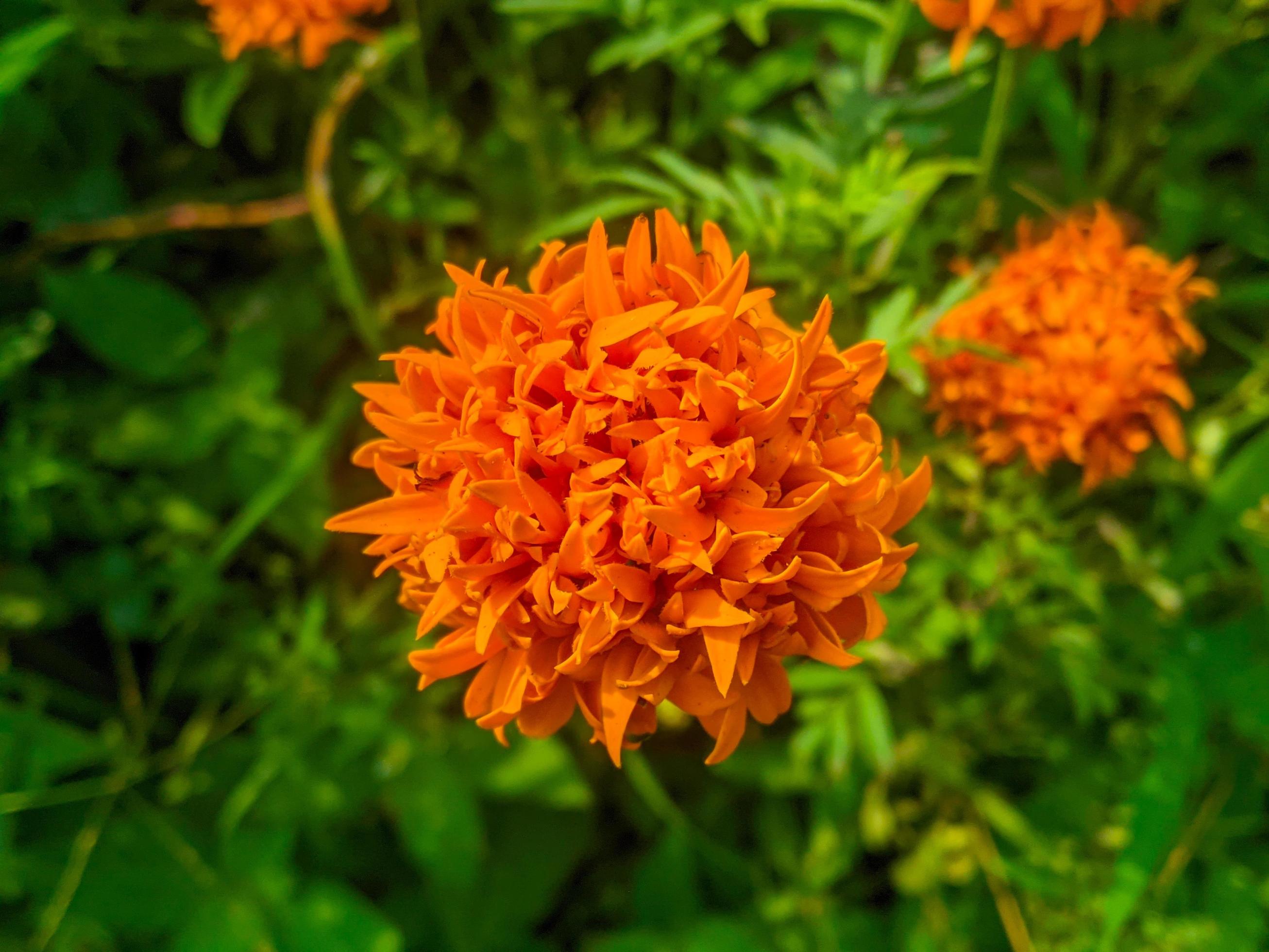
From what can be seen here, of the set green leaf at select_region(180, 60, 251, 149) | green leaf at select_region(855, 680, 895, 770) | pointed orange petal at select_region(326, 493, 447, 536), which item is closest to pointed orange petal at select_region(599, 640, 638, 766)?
pointed orange petal at select_region(326, 493, 447, 536)

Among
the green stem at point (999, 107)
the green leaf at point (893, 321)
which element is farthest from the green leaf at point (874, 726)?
the green stem at point (999, 107)

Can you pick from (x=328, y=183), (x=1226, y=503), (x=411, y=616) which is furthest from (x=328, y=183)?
(x=1226, y=503)

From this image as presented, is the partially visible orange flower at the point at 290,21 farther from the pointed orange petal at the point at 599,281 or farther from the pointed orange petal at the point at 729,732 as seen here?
the pointed orange petal at the point at 729,732

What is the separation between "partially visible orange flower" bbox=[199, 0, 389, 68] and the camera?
129 cm

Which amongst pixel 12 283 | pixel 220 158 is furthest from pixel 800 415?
pixel 12 283

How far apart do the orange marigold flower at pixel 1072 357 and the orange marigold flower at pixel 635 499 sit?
0.27 meters

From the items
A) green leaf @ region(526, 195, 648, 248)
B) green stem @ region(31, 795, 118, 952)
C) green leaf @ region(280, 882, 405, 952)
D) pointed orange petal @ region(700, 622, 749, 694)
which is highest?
green leaf @ region(526, 195, 648, 248)

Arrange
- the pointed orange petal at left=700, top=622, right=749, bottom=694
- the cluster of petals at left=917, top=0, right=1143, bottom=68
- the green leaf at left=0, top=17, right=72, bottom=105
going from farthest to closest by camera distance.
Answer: the green leaf at left=0, top=17, right=72, bottom=105 → the cluster of petals at left=917, top=0, right=1143, bottom=68 → the pointed orange petal at left=700, top=622, right=749, bottom=694

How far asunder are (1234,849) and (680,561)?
1283 mm

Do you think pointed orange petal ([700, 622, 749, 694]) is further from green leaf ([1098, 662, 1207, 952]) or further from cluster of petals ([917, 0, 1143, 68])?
green leaf ([1098, 662, 1207, 952])

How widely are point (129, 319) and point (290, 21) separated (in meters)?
0.68

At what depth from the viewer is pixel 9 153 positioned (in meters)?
1.67

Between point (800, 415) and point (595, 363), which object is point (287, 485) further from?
point (800, 415)

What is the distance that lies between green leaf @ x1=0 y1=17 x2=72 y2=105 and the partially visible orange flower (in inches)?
11.2
